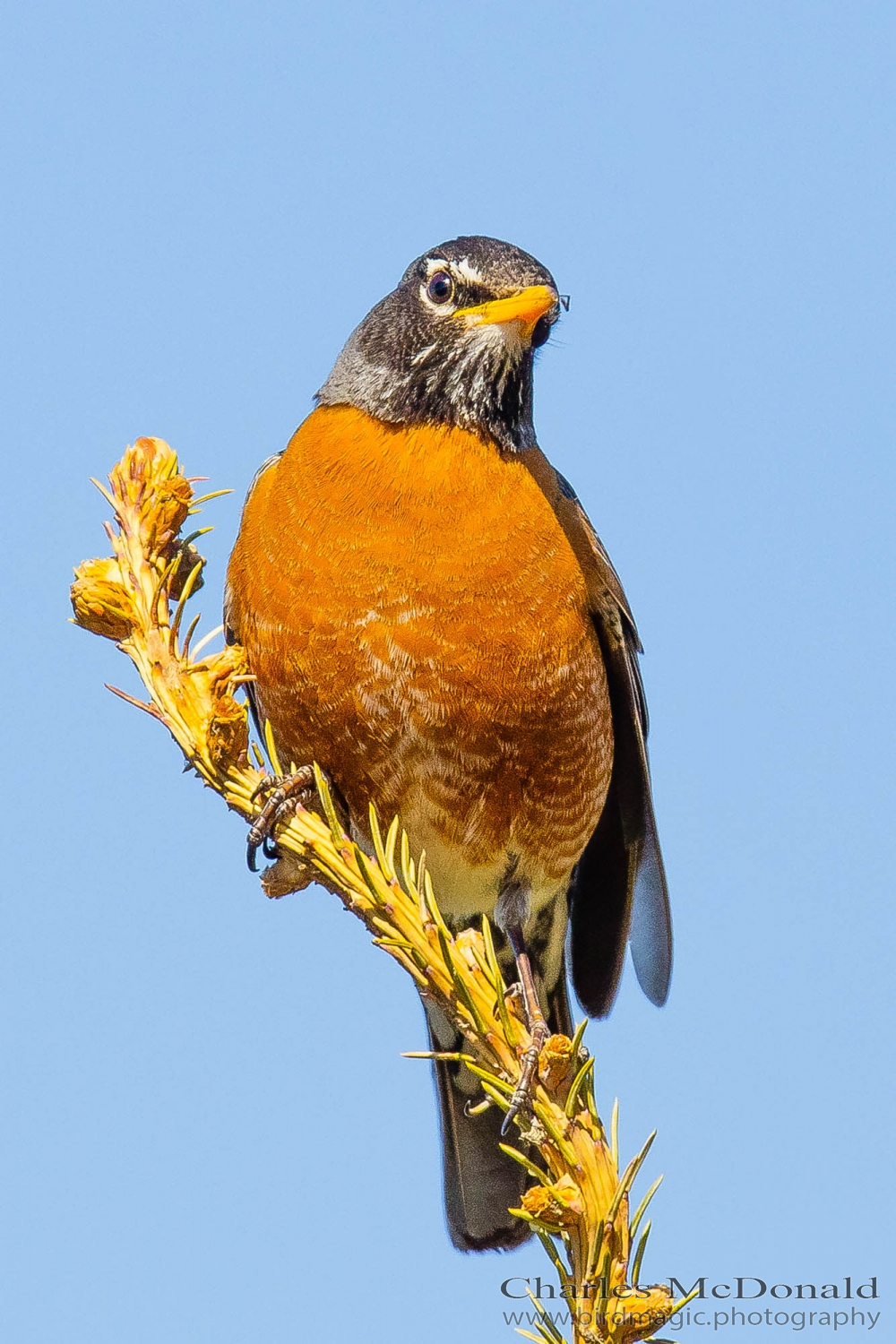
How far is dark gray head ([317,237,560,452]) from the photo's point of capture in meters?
4.66

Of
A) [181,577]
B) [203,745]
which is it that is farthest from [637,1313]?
[181,577]

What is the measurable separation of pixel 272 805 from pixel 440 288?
7.34ft

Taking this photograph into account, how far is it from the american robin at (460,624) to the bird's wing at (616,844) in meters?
0.01

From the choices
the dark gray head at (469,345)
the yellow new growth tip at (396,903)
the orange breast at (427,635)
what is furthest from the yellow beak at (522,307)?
the yellow new growth tip at (396,903)

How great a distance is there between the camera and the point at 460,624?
13.9 ft

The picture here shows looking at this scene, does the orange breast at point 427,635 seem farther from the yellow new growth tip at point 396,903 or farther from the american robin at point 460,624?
the yellow new growth tip at point 396,903

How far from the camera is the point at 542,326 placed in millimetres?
4867

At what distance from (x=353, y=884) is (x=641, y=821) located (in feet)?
7.95

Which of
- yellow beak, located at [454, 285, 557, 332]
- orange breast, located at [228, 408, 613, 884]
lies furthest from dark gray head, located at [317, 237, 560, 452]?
orange breast, located at [228, 408, 613, 884]

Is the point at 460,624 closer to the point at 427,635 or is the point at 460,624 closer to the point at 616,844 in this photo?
the point at 427,635

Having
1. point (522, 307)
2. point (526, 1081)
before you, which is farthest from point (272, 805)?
point (522, 307)

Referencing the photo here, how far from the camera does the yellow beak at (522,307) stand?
14.9 feet

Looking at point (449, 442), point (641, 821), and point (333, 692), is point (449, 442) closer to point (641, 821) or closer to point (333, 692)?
point (333, 692)

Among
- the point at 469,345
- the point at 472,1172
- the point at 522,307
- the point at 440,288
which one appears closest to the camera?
the point at 522,307
